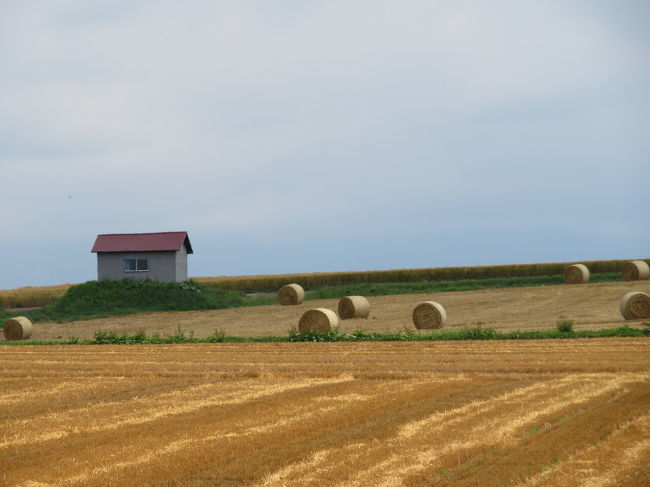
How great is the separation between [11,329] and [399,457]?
3710cm

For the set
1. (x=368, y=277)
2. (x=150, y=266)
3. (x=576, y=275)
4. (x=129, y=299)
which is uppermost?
(x=150, y=266)

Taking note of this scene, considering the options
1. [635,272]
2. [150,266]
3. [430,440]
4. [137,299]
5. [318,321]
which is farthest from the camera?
[150,266]

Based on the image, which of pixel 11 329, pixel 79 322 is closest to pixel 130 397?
pixel 11 329

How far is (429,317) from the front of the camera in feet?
119

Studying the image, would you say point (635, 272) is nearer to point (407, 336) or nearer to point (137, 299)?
point (407, 336)

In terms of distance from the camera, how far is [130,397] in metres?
17.1

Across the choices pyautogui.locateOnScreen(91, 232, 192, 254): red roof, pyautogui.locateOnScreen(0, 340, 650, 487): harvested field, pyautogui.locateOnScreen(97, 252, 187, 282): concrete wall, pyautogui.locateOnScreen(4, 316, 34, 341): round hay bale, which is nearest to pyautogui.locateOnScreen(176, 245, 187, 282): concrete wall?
pyautogui.locateOnScreen(97, 252, 187, 282): concrete wall

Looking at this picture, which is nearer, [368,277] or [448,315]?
[448,315]

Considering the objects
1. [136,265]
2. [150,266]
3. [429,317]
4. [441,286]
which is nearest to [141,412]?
[429,317]

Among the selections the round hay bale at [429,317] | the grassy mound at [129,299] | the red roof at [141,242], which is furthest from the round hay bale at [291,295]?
the round hay bale at [429,317]

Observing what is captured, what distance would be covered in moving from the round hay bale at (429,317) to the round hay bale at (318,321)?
3.95 metres

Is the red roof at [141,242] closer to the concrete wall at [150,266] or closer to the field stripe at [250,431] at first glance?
the concrete wall at [150,266]

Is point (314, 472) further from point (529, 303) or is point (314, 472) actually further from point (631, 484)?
point (529, 303)

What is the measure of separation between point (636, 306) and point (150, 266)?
36682mm
